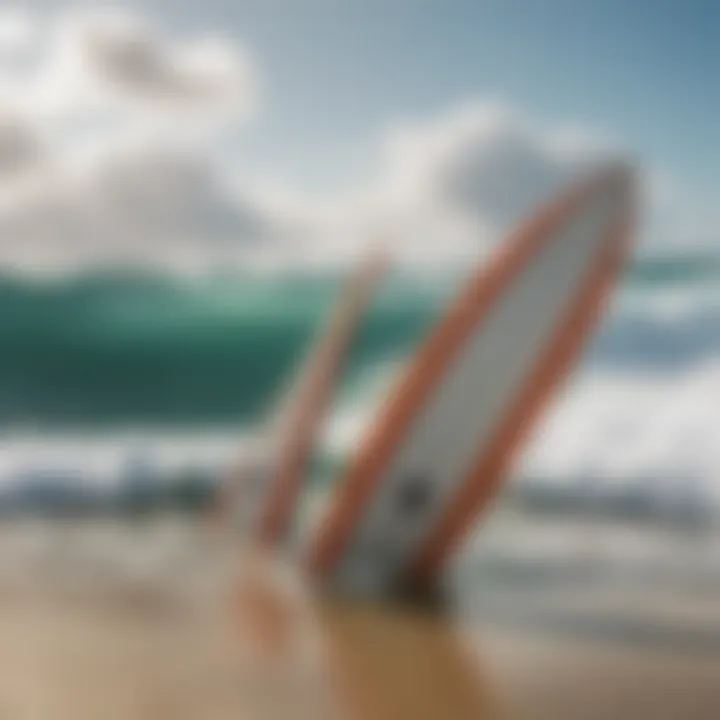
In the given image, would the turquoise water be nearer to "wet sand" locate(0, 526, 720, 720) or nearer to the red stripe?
the red stripe

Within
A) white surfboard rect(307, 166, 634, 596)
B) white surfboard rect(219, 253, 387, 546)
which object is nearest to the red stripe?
white surfboard rect(307, 166, 634, 596)

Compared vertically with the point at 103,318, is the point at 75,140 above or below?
above

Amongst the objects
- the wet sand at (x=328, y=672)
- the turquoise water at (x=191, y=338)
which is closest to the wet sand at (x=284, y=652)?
the wet sand at (x=328, y=672)

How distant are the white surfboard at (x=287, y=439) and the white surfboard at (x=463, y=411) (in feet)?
0.19

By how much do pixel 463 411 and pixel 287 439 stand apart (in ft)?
0.68

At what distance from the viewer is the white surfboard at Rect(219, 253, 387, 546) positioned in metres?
1.51

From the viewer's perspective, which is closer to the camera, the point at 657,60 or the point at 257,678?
the point at 257,678

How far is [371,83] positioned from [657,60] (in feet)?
1.13

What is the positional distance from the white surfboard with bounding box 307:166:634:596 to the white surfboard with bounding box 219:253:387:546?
0.06 meters

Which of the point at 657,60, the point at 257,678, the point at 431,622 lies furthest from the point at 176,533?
the point at 657,60

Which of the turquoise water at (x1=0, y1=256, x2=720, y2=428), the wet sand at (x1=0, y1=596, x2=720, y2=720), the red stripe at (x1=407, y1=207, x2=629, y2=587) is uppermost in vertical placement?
the turquoise water at (x1=0, y1=256, x2=720, y2=428)

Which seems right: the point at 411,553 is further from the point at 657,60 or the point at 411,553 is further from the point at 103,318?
the point at 657,60

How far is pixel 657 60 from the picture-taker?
1.57 m

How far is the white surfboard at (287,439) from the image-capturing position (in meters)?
1.51
